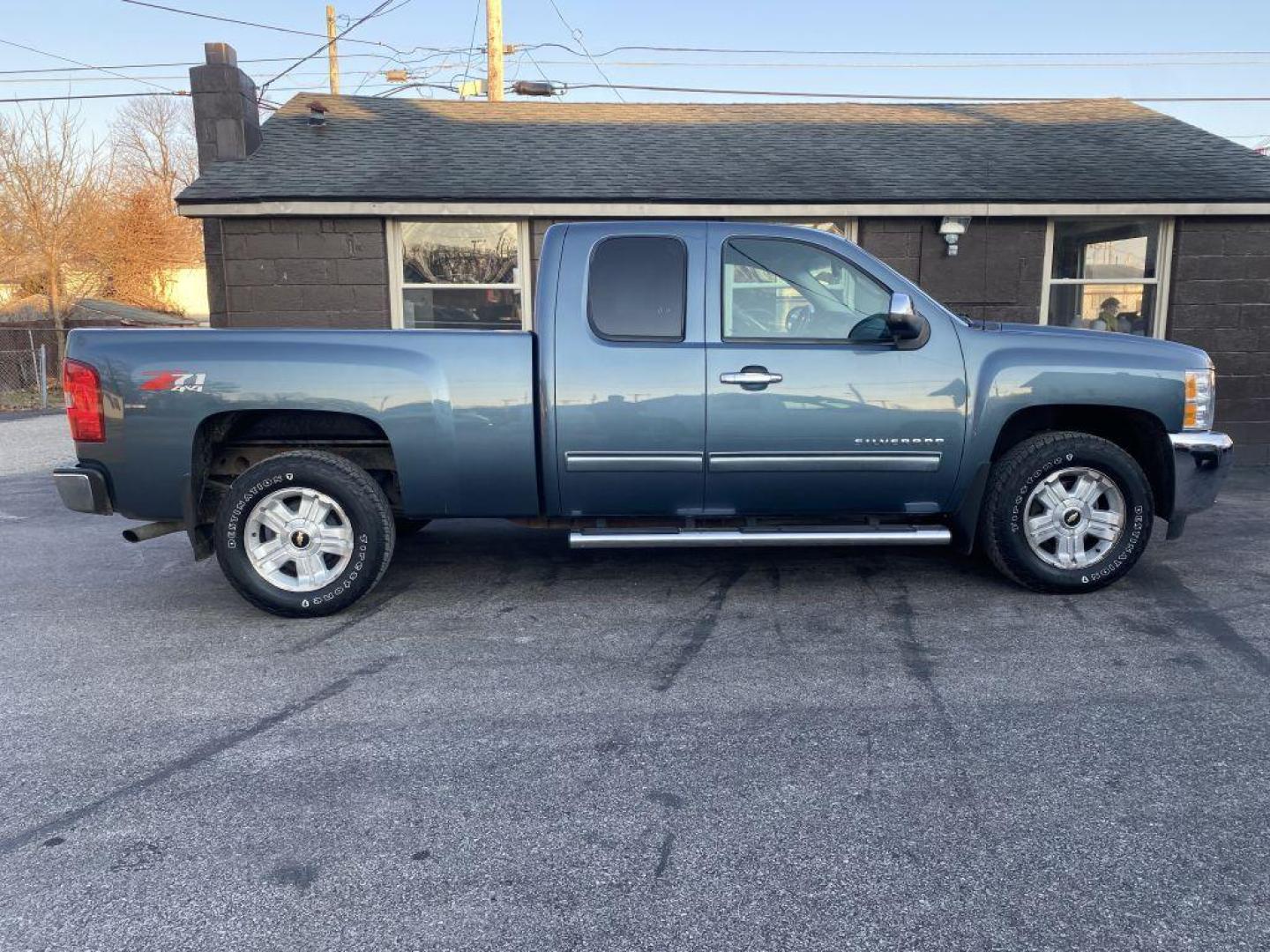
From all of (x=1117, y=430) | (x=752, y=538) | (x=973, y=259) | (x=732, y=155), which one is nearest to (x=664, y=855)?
(x=752, y=538)

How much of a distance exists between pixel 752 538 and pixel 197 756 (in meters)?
2.82

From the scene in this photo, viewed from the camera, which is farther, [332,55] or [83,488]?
[332,55]

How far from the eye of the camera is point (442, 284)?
10.2 meters

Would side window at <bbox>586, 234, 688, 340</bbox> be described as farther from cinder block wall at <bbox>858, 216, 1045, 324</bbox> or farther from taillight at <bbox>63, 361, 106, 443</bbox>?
cinder block wall at <bbox>858, 216, 1045, 324</bbox>

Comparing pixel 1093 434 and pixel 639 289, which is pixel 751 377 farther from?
pixel 1093 434

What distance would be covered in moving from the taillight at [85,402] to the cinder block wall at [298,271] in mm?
5455

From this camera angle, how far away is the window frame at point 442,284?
9.99 m

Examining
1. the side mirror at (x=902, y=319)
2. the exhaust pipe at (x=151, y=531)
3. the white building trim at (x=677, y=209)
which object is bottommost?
the exhaust pipe at (x=151, y=531)

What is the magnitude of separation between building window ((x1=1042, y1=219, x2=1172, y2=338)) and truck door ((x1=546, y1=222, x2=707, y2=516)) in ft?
22.9

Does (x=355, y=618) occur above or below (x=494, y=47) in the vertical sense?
below

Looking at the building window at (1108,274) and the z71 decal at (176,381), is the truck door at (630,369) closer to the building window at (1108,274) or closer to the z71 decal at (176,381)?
the z71 decal at (176,381)

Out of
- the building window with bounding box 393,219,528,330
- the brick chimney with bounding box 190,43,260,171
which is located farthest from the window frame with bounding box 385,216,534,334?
the brick chimney with bounding box 190,43,260,171

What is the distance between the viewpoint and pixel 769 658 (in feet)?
14.0

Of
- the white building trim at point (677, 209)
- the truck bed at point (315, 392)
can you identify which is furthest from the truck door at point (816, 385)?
the white building trim at point (677, 209)
